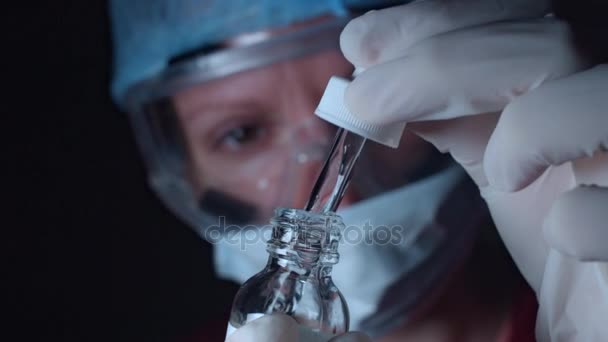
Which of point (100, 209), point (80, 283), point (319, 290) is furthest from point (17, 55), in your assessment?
point (319, 290)

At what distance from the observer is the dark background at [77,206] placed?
6.51ft

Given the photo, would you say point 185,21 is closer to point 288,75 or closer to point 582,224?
point 288,75

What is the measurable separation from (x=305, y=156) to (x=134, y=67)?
482 millimetres

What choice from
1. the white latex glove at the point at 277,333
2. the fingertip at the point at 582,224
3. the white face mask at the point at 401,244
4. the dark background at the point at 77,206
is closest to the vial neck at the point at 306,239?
the white latex glove at the point at 277,333

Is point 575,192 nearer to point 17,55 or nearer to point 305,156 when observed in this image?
point 305,156

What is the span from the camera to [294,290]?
2.89 ft

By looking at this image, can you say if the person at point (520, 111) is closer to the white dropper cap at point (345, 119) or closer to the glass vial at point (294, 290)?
the white dropper cap at point (345, 119)

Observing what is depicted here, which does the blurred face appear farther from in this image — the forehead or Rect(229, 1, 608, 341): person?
A: Rect(229, 1, 608, 341): person

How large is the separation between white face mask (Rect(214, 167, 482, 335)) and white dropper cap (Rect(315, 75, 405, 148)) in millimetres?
673

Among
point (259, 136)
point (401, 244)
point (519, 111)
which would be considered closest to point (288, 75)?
point (259, 136)

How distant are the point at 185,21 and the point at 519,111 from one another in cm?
101

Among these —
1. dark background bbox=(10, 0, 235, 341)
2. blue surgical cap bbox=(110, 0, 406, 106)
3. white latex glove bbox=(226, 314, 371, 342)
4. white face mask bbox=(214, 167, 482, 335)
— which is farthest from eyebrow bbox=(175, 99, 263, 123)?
white latex glove bbox=(226, 314, 371, 342)

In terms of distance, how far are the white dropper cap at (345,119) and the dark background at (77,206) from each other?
52.9 inches

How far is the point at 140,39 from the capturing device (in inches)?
61.2
